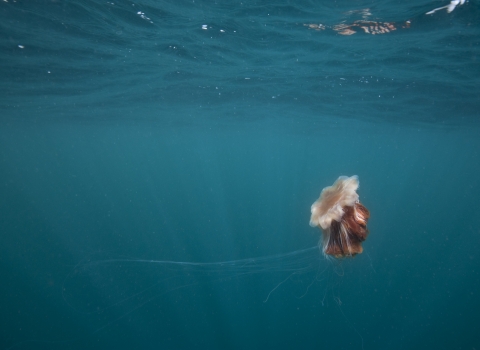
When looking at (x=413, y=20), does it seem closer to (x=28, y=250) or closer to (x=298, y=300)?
(x=298, y=300)

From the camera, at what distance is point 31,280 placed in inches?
756

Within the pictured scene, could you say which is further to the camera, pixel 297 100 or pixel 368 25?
pixel 297 100

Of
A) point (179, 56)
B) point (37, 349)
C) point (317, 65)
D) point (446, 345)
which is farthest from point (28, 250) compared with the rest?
point (446, 345)

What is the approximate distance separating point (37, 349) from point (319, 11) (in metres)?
16.1

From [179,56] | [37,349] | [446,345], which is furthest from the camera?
[446,345]

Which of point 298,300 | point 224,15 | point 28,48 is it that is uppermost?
point 224,15

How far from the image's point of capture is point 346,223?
4.36m

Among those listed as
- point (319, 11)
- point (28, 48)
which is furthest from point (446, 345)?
point (28, 48)

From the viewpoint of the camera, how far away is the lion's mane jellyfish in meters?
4.22

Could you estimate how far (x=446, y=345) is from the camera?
13.6 meters

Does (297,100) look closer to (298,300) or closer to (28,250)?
(298,300)

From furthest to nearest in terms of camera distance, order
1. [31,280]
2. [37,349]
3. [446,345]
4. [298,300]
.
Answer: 1. [31,280]
2. [298,300]
3. [446,345]
4. [37,349]

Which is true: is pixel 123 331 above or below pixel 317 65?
below

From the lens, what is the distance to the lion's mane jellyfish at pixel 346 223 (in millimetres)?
4219
